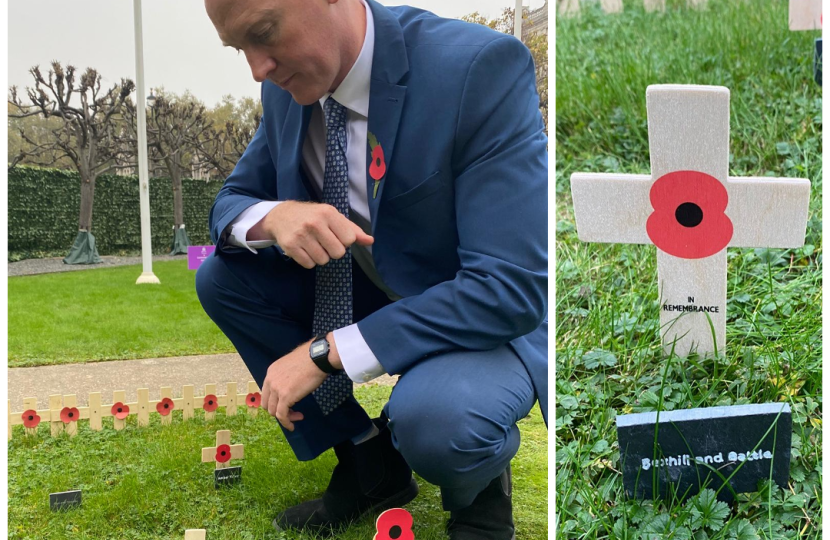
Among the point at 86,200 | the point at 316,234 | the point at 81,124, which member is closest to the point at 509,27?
the point at 316,234

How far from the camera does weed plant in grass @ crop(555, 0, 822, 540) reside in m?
1.34

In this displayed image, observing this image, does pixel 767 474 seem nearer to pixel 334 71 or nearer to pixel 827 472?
pixel 827 472

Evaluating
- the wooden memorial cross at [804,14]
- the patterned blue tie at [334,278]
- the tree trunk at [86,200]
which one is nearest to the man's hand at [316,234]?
the patterned blue tie at [334,278]

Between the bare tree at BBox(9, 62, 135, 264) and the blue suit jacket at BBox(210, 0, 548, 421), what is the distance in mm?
1268

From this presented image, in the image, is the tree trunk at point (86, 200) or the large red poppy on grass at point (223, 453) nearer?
the large red poppy on grass at point (223, 453)

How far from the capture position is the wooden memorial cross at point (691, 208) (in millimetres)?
1505

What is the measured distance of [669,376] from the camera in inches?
65.0

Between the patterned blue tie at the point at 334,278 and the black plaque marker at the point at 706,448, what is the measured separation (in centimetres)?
57

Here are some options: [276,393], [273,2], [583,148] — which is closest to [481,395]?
[276,393]

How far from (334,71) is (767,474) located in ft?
3.50

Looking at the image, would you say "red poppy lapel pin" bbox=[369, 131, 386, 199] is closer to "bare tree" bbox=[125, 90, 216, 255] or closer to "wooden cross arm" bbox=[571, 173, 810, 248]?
"wooden cross arm" bbox=[571, 173, 810, 248]

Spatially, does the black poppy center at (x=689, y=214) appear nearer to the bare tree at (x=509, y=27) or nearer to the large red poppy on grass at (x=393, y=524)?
the bare tree at (x=509, y=27)

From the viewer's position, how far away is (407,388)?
1280 millimetres

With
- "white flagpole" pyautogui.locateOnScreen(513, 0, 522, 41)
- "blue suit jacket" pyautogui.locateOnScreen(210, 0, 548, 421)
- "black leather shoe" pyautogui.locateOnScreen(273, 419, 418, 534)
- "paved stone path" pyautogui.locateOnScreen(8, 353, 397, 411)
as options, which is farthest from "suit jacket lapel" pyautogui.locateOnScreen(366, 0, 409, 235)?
"paved stone path" pyautogui.locateOnScreen(8, 353, 397, 411)
